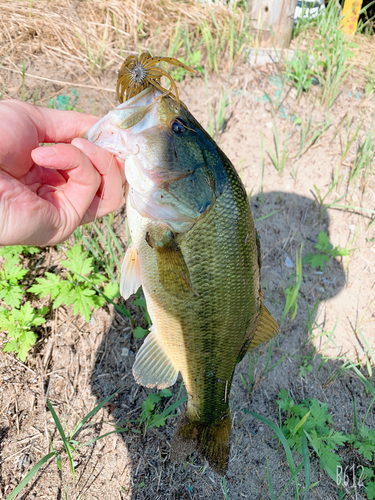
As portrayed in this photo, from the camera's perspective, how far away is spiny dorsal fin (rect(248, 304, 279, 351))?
1.89m

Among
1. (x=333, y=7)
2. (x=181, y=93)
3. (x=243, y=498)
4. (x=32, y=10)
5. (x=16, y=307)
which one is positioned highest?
(x=333, y=7)

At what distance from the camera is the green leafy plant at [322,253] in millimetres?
3158

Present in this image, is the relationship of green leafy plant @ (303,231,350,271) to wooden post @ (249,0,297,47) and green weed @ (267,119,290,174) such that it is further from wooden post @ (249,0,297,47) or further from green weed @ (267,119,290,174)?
wooden post @ (249,0,297,47)

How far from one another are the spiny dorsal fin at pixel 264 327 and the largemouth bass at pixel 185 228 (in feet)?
0.29

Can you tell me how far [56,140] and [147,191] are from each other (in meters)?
0.82

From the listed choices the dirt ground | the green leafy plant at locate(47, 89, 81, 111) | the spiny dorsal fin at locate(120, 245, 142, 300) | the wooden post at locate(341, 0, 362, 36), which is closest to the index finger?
the spiny dorsal fin at locate(120, 245, 142, 300)

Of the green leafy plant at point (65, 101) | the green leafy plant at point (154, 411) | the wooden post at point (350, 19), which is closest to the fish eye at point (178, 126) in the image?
the green leafy plant at point (154, 411)

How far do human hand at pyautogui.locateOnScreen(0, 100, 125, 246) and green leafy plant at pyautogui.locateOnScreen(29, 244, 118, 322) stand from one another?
1.54ft

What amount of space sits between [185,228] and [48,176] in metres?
0.97

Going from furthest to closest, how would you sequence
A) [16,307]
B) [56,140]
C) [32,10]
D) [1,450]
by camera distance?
[32,10] → [16,307] → [1,450] → [56,140]

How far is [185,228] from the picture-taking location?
5.25ft

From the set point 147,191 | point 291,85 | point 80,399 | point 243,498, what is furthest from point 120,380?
point 291,85

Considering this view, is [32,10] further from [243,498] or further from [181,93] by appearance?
[243,498]

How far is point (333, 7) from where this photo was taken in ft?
14.1
